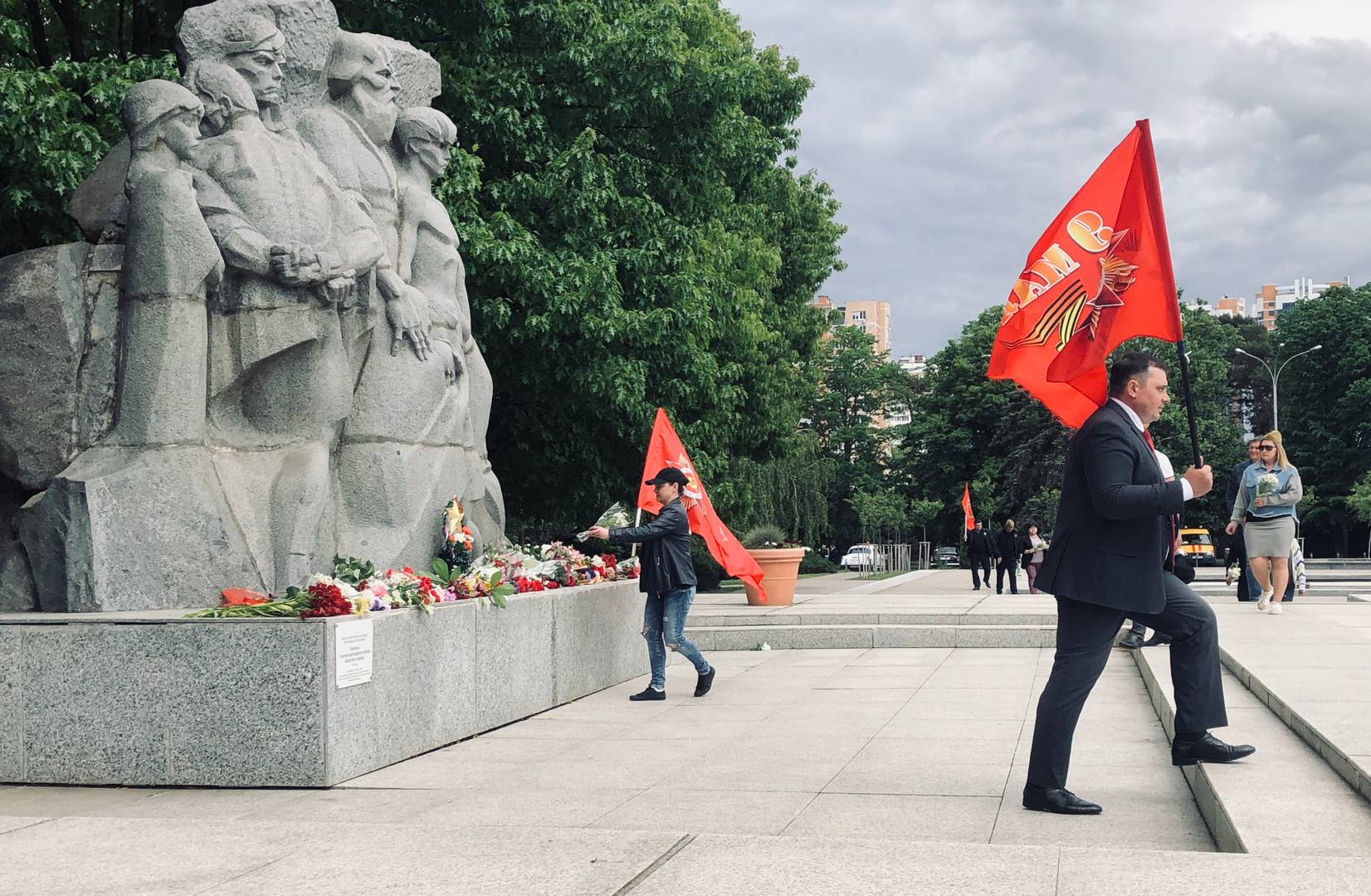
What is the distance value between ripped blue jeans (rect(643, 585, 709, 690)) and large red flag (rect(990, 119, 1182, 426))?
4245 mm

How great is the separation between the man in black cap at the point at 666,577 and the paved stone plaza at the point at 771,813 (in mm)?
438

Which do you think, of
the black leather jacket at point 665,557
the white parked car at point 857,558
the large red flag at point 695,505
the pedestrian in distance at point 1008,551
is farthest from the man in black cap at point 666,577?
the white parked car at point 857,558

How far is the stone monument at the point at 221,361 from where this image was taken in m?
8.30

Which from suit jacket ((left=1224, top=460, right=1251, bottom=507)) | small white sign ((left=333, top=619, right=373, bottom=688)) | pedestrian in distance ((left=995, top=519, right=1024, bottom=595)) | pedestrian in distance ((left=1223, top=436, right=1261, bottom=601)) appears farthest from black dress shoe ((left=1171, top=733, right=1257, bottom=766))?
pedestrian in distance ((left=995, top=519, right=1024, bottom=595))

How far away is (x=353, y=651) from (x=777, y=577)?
14.9 metres

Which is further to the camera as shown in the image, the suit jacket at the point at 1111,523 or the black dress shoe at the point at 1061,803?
the black dress shoe at the point at 1061,803

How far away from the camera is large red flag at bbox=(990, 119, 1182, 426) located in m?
6.86

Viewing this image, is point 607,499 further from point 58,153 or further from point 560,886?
point 560,886

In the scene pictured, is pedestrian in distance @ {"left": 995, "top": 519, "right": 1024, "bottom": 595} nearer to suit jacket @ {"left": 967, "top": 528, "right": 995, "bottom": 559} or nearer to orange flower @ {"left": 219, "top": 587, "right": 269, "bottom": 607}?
suit jacket @ {"left": 967, "top": 528, "right": 995, "bottom": 559}

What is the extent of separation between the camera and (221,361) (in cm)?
887

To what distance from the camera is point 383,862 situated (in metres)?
5.09

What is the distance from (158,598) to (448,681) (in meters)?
1.77

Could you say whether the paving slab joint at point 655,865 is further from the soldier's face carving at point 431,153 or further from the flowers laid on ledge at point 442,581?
the soldier's face carving at point 431,153

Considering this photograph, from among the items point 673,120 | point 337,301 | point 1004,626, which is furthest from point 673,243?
point 337,301
